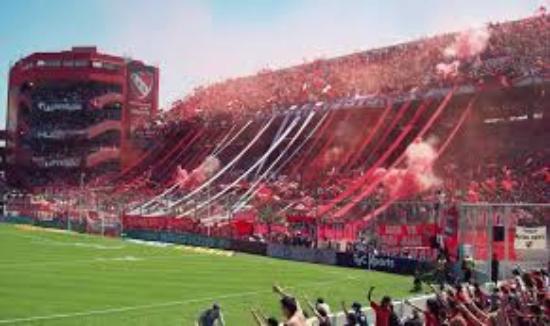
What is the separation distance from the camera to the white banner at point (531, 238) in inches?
1113

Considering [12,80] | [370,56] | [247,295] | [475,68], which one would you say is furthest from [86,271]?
[12,80]

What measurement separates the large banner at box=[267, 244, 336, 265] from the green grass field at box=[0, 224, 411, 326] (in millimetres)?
1286

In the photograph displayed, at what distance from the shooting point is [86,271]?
103 ft

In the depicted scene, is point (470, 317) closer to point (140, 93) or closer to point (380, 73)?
point (380, 73)

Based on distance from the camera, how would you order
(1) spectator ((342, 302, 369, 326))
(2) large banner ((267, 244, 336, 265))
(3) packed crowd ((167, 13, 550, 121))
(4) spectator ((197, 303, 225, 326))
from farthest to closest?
(3) packed crowd ((167, 13, 550, 121)), (2) large banner ((267, 244, 336, 265)), (4) spectator ((197, 303, 225, 326)), (1) spectator ((342, 302, 369, 326))

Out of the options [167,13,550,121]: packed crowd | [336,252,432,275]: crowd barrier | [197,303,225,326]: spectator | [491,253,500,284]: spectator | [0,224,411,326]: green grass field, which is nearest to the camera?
[197,303,225,326]: spectator

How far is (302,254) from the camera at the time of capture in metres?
41.0

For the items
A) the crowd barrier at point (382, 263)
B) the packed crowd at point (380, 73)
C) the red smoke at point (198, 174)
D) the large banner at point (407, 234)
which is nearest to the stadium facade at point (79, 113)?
the packed crowd at point (380, 73)

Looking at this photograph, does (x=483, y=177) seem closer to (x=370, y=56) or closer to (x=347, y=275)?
Answer: (x=347, y=275)

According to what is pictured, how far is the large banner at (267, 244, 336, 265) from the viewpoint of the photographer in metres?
39.2

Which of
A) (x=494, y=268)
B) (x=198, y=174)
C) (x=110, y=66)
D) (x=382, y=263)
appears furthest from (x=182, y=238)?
(x=110, y=66)

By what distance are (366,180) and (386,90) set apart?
12028 millimetres

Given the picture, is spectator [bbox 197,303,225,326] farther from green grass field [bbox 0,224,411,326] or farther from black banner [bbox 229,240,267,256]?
black banner [bbox 229,240,267,256]

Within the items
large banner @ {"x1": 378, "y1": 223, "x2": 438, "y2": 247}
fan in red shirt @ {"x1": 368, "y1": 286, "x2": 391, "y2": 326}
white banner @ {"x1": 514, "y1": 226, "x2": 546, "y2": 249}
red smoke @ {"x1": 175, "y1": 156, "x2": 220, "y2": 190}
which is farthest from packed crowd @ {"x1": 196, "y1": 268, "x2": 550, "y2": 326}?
red smoke @ {"x1": 175, "y1": 156, "x2": 220, "y2": 190}
